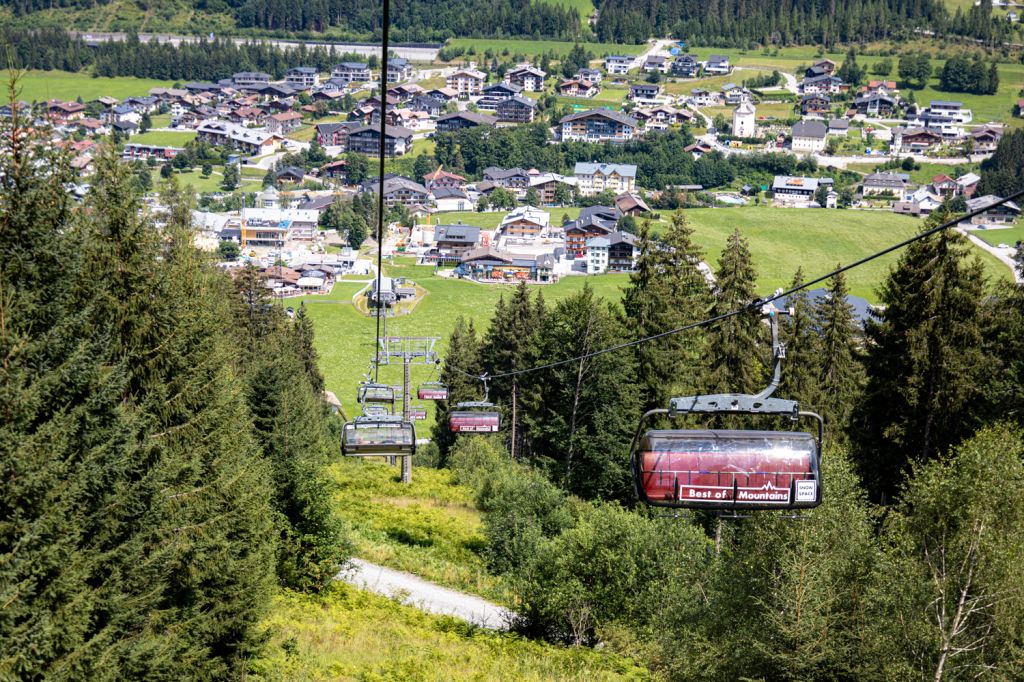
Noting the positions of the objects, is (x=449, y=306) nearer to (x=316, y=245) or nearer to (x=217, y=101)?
(x=316, y=245)

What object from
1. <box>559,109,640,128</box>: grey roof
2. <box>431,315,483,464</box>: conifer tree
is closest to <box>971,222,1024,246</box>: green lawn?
<box>559,109,640,128</box>: grey roof

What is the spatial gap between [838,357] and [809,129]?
377 feet

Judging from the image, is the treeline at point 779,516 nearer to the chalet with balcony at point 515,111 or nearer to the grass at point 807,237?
the grass at point 807,237

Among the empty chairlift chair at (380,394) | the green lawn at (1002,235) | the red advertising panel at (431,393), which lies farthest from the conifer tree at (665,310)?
the green lawn at (1002,235)

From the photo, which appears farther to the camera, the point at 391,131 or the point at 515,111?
the point at 515,111

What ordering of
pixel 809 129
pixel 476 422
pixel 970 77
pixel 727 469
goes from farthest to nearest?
pixel 970 77, pixel 809 129, pixel 476 422, pixel 727 469

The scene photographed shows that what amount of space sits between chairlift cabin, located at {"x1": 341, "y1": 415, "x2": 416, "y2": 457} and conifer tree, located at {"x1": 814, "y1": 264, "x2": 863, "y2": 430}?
657 inches

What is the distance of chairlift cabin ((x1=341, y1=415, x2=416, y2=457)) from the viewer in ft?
55.3

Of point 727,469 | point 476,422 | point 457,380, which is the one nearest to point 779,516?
point 727,469

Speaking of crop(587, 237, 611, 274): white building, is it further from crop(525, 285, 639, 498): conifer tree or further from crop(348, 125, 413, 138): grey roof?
crop(525, 285, 639, 498): conifer tree

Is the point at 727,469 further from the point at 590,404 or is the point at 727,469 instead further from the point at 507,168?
the point at 507,168

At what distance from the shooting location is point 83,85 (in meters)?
166

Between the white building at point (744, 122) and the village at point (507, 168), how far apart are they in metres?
0.33

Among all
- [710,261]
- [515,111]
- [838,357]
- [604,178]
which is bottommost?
[710,261]
